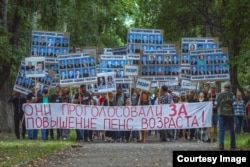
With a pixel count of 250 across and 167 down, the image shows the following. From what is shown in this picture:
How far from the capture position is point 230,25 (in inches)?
794

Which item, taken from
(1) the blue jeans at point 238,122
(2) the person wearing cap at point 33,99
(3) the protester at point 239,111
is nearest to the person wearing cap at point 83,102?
(2) the person wearing cap at point 33,99

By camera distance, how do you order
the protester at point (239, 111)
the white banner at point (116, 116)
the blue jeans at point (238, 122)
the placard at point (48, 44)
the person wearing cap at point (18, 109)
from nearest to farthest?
the white banner at point (116, 116)
the person wearing cap at point (18, 109)
the placard at point (48, 44)
the protester at point (239, 111)
the blue jeans at point (238, 122)

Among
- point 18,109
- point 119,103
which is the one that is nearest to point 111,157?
point 119,103

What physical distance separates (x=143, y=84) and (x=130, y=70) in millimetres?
779

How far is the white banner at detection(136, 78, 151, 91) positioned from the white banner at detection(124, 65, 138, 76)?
12.1 inches

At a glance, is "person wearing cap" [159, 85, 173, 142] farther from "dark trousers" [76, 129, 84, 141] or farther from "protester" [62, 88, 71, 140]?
"protester" [62, 88, 71, 140]

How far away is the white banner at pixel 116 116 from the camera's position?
79.7ft

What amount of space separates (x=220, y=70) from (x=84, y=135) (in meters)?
5.96

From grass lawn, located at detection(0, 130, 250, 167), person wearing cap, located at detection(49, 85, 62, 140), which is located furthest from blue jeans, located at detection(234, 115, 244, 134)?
grass lawn, located at detection(0, 130, 250, 167)

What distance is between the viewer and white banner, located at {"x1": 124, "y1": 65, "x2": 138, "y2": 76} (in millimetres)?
25484

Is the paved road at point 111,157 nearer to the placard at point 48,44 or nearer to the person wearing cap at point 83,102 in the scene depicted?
the person wearing cap at point 83,102

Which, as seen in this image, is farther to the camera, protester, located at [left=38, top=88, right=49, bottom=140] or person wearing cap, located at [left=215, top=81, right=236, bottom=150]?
protester, located at [left=38, top=88, right=49, bottom=140]

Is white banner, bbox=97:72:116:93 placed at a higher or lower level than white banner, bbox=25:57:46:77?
lower

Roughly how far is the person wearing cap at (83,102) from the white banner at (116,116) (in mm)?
319
